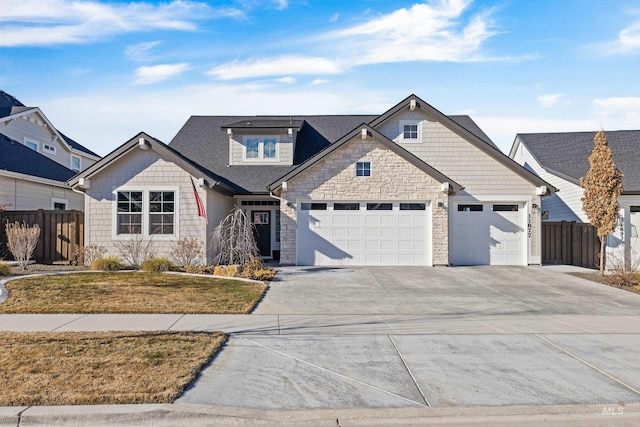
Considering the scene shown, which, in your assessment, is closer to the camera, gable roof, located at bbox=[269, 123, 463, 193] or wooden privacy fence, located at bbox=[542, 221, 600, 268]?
gable roof, located at bbox=[269, 123, 463, 193]

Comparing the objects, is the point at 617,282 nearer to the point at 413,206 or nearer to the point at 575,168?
the point at 413,206

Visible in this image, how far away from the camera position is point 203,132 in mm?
22453

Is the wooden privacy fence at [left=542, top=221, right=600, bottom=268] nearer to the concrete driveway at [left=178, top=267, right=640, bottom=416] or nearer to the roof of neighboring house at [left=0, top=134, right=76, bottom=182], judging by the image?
the concrete driveway at [left=178, top=267, right=640, bottom=416]

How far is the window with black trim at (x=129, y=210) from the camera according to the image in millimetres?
15359

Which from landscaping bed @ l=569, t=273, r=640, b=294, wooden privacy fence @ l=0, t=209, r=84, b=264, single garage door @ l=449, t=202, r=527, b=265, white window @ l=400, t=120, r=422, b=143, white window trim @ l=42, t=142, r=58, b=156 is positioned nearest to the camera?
landscaping bed @ l=569, t=273, r=640, b=294

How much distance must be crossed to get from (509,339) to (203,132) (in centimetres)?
1901

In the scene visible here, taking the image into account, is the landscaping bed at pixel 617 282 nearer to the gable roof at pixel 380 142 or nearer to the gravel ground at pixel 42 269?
the gable roof at pixel 380 142

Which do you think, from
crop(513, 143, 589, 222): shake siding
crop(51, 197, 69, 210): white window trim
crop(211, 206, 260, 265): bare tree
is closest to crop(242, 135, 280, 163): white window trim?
crop(211, 206, 260, 265): bare tree

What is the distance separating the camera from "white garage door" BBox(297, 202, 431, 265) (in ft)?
53.5

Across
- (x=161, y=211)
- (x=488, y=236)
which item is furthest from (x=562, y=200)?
(x=161, y=211)

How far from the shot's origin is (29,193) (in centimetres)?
1859

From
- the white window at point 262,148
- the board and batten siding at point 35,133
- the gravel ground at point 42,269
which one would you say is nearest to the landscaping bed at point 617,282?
the white window at point 262,148

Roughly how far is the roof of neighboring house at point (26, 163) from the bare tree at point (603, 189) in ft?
70.1

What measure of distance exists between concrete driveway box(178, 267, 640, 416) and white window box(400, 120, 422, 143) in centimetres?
841
